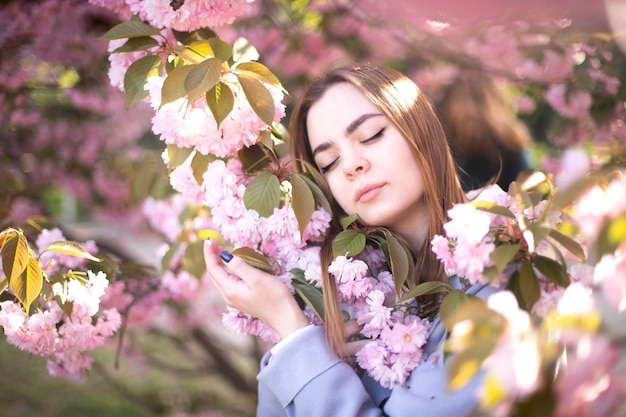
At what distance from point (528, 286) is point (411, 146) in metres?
0.45

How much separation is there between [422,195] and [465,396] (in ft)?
1.59

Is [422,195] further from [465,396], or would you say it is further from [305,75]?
[305,75]

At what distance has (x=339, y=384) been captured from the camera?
124cm

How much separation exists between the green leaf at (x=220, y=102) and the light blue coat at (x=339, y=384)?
0.48 metres

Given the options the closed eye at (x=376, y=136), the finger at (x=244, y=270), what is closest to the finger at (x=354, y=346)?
the finger at (x=244, y=270)

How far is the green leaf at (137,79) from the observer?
1389 mm

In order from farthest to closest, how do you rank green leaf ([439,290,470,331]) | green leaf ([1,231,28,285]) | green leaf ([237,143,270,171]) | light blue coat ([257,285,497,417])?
1. green leaf ([237,143,270,171])
2. green leaf ([1,231,28,285])
3. light blue coat ([257,285,497,417])
4. green leaf ([439,290,470,331])

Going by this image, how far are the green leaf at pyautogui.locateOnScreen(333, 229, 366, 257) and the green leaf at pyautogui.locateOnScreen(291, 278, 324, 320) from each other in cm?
11

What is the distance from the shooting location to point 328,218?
1.43 meters

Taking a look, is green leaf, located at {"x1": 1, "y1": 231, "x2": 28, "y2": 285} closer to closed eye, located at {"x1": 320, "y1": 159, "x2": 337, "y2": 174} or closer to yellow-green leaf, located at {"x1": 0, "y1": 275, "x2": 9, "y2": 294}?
yellow-green leaf, located at {"x1": 0, "y1": 275, "x2": 9, "y2": 294}

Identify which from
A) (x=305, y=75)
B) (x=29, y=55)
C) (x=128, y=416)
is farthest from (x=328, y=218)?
(x=128, y=416)

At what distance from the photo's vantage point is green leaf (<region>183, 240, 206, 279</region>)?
1.83 m

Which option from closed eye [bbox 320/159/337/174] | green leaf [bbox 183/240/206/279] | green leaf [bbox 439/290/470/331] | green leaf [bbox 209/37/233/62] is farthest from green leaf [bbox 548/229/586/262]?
green leaf [bbox 183/240/206/279]

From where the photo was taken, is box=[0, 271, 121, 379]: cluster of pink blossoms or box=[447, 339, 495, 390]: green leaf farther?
box=[0, 271, 121, 379]: cluster of pink blossoms
